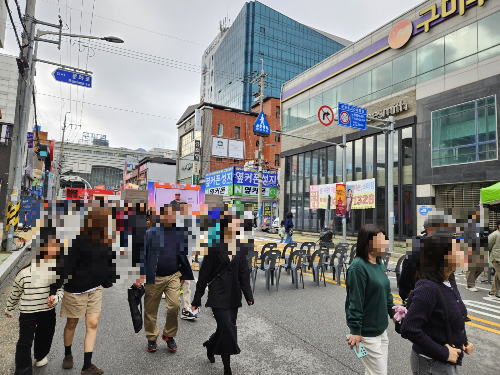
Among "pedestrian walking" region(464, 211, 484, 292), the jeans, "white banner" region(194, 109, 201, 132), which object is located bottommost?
the jeans

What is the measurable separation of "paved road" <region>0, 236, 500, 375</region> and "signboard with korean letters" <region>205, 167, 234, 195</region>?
26833mm

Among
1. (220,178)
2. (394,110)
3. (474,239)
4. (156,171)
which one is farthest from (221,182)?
(474,239)

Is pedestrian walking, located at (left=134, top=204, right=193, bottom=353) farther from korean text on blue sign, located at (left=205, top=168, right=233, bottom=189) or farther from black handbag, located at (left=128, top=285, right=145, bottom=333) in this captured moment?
korean text on blue sign, located at (left=205, top=168, right=233, bottom=189)

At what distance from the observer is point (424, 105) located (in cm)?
1919

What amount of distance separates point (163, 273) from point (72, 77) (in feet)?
35.7

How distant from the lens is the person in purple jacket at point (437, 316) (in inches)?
83.5

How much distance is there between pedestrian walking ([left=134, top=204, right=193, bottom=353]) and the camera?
13.8ft

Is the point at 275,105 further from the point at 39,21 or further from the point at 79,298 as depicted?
the point at 79,298

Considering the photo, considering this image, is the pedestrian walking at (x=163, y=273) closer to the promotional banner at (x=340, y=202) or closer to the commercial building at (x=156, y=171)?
the promotional banner at (x=340, y=202)

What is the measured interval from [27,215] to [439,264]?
915 inches

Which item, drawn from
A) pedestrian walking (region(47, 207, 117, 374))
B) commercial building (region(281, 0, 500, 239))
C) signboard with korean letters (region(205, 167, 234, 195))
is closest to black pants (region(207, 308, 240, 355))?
pedestrian walking (region(47, 207, 117, 374))

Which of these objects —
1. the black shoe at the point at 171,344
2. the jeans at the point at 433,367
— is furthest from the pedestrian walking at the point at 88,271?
the jeans at the point at 433,367

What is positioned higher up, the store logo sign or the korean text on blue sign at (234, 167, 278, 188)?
the store logo sign

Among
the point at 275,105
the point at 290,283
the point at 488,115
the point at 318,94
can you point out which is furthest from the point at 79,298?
the point at 275,105
